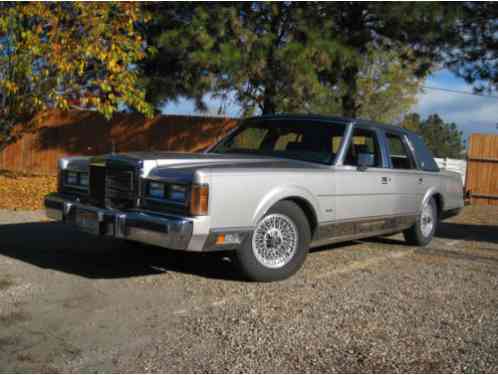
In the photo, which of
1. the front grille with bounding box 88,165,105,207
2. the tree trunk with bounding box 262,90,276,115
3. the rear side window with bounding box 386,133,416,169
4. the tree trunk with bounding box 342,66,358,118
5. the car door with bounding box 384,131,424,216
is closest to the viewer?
the front grille with bounding box 88,165,105,207

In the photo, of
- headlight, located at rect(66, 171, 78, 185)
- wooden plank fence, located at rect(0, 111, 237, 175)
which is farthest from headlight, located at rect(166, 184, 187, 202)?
wooden plank fence, located at rect(0, 111, 237, 175)

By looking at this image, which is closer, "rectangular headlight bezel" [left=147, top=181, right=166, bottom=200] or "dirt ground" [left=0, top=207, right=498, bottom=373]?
"dirt ground" [left=0, top=207, right=498, bottom=373]

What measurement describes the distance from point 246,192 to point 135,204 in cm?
98

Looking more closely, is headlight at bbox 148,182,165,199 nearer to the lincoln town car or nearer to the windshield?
the lincoln town car

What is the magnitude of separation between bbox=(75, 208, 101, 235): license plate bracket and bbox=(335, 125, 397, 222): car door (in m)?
2.39

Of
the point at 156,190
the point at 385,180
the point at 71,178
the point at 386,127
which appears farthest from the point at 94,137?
the point at 156,190

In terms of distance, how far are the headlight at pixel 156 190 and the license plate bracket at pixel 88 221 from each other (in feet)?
1.85

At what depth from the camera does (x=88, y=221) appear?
4.98 metres

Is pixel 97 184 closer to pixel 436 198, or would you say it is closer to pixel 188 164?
pixel 188 164

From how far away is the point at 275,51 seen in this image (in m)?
12.7

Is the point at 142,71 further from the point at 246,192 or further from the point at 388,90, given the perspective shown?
the point at 388,90

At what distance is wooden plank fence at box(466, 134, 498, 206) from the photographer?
1522 cm

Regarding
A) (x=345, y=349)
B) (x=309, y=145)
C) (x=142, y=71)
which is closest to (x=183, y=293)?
(x=345, y=349)

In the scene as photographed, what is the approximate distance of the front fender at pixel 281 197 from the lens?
188 inches
